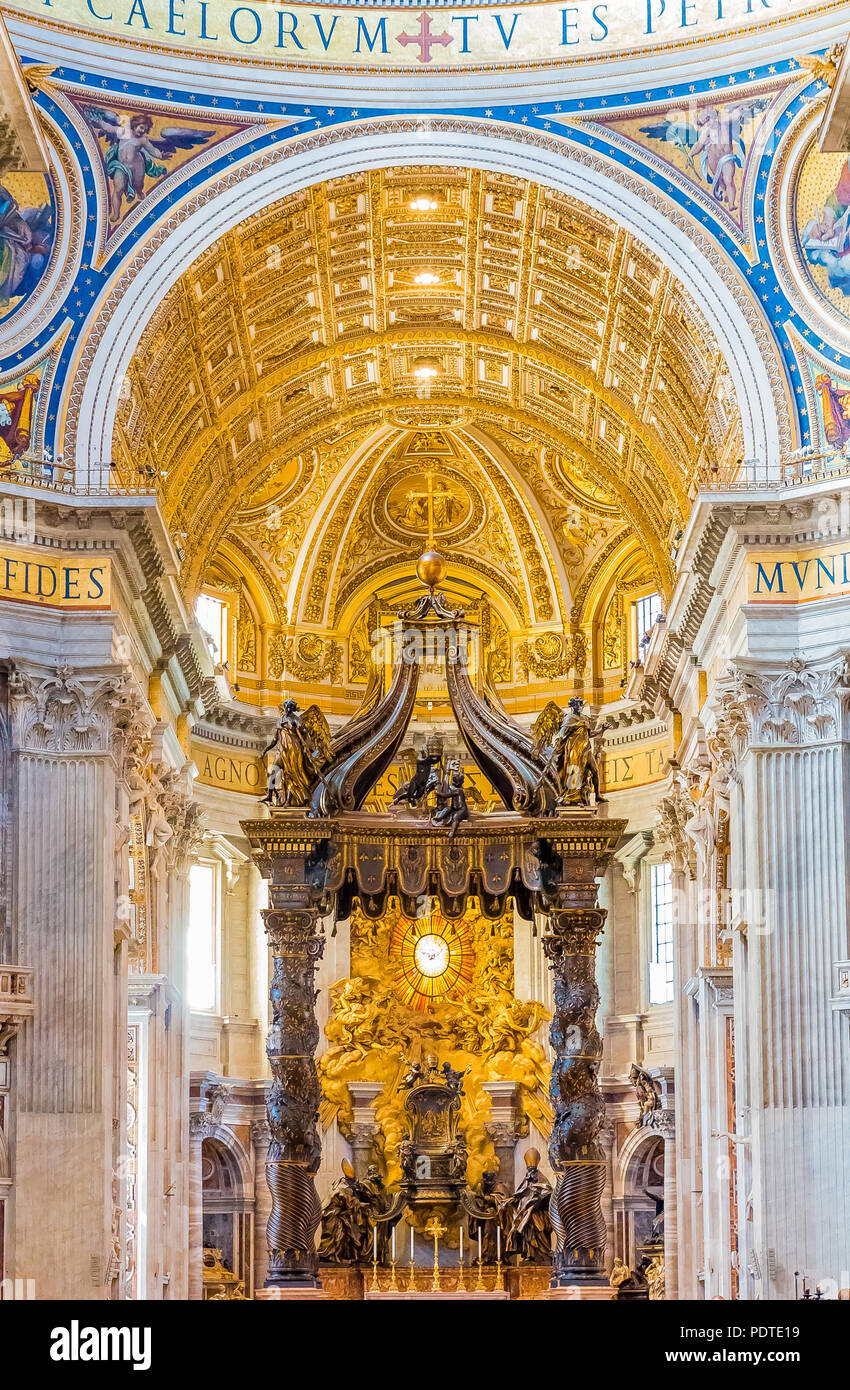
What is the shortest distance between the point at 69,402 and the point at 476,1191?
16034 mm

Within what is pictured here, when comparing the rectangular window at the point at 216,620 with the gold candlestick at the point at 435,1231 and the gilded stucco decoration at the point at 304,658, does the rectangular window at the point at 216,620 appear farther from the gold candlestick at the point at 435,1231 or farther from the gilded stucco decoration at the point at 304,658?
the gold candlestick at the point at 435,1231

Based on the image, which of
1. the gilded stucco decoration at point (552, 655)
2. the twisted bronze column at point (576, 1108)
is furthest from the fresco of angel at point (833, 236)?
the gilded stucco decoration at point (552, 655)

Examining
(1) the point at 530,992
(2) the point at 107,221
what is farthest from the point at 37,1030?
(1) the point at 530,992

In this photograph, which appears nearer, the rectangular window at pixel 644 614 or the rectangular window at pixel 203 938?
the rectangular window at pixel 203 938

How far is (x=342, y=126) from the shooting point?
28.7m

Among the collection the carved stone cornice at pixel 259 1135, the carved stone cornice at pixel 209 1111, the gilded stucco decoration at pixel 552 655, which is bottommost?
the carved stone cornice at pixel 259 1135

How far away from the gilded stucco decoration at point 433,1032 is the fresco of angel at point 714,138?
15.1m

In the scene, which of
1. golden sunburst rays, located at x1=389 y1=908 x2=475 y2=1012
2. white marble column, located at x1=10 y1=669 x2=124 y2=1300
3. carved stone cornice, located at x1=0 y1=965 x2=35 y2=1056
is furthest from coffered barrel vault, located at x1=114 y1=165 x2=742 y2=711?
carved stone cornice, located at x1=0 y1=965 x2=35 y2=1056

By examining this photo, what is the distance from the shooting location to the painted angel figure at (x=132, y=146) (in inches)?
1093

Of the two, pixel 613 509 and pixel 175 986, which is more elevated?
pixel 613 509

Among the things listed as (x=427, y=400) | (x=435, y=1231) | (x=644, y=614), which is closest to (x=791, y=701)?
(x=427, y=400)
